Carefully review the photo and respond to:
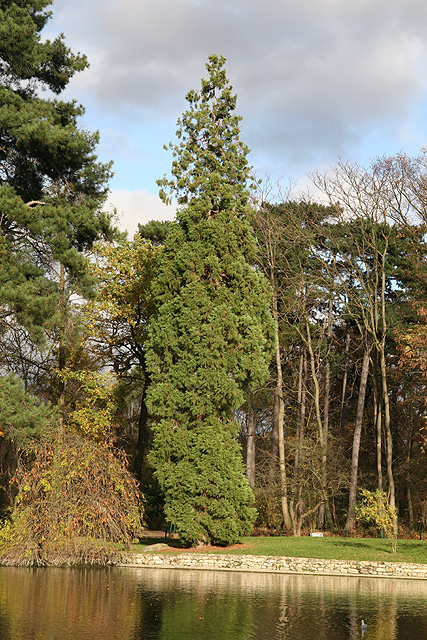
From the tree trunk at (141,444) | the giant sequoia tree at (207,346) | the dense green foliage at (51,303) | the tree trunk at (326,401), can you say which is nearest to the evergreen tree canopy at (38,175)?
the dense green foliage at (51,303)

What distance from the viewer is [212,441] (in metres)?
21.4

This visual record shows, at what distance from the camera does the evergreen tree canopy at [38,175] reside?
2252 cm

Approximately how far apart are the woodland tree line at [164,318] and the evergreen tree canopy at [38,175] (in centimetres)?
7

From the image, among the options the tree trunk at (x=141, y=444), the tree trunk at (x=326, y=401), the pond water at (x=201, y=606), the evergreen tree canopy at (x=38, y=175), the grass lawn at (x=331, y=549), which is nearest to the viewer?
the pond water at (x=201, y=606)

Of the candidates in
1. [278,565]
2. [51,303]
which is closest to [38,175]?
[51,303]

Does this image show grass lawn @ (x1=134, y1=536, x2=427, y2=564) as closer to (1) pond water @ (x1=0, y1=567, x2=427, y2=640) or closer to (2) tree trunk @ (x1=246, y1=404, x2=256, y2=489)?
(1) pond water @ (x1=0, y1=567, x2=427, y2=640)

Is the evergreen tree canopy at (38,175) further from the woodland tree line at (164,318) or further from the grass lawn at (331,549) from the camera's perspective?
the grass lawn at (331,549)

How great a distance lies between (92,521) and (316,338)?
688 inches

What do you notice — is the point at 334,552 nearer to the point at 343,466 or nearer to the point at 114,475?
the point at 114,475

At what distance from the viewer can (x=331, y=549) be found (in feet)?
68.0

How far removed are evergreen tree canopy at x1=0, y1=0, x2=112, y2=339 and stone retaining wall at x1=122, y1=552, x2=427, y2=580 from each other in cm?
749

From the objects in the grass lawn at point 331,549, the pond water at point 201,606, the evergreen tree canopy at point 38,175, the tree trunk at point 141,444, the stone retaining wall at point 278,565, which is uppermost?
Answer: the evergreen tree canopy at point 38,175

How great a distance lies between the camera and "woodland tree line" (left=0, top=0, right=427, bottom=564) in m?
19.6

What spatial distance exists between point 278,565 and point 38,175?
15408mm
